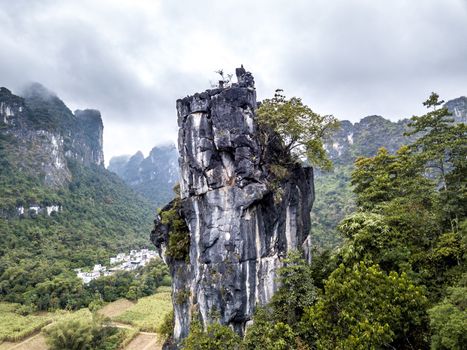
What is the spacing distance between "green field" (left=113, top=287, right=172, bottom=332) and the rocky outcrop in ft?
138

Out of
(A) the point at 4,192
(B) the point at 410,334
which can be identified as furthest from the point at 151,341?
(A) the point at 4,192

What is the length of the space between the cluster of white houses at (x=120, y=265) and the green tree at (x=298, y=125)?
115ft

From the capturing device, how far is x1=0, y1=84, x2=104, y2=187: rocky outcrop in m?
65.4

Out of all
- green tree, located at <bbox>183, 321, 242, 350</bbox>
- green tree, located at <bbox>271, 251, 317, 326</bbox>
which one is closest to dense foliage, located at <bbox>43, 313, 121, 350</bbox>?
green tree, located at <bbox>183, 321, 242, 350</bbox>

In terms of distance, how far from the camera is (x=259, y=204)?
1289 cm

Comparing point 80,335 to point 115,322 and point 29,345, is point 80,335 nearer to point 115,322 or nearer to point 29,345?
point 29,345

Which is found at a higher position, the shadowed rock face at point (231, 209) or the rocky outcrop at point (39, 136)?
the rocky outcrop at point (39, 136)

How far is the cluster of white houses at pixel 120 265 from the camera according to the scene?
4159 centimetres

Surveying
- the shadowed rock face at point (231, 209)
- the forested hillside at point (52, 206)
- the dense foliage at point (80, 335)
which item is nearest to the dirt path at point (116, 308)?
the forested hillside at point (52, 206)

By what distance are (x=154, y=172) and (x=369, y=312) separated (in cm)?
14556

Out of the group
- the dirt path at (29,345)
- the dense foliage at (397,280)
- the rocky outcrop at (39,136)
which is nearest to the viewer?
the dense foliage at (397,280)

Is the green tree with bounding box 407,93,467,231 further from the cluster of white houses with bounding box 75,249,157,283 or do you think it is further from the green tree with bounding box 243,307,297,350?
the cluster of white houses with bounding box 75,249,157,283

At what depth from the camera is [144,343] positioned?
25.0 m

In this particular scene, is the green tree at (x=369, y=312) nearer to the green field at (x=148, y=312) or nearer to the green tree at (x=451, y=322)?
the green tree at (x=451, y=322)
